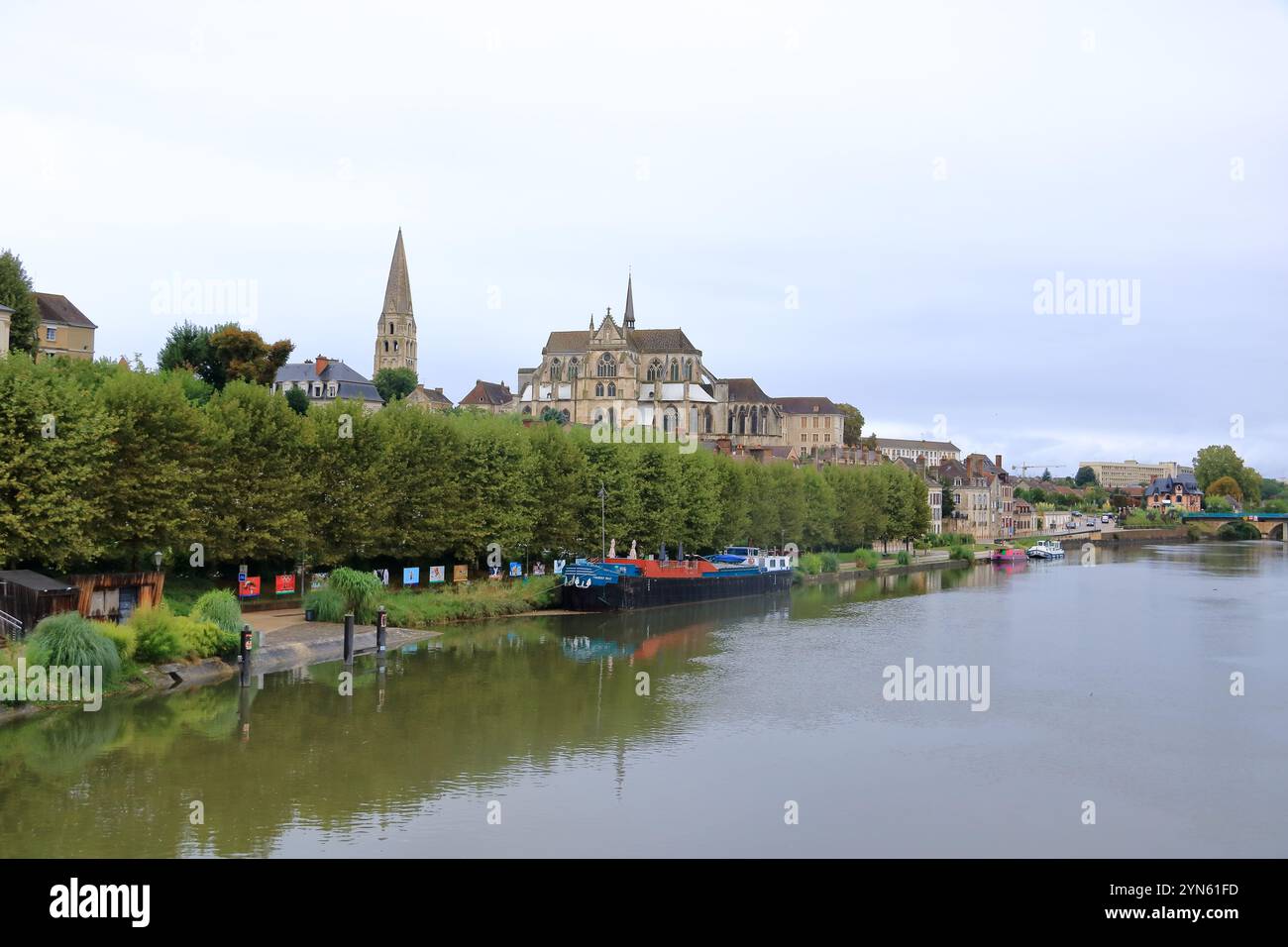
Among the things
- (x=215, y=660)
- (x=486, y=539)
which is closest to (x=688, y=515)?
(x=486, y=539)

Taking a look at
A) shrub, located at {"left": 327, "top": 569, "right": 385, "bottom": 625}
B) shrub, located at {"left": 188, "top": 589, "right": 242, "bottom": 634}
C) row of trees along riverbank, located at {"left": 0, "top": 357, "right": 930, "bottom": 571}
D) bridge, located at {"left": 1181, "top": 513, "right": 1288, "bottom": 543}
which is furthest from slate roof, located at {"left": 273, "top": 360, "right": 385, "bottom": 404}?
bridge, located at {"left": 1181, "top": 513, "right": 1288, "bottom": 543}

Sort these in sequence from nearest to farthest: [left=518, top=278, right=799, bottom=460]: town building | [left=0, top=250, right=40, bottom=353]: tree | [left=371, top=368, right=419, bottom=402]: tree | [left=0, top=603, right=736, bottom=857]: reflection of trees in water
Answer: [left=0, top=603, right=736, bottom=857]: reflection of trees in water
[left=0, top=250, right=40, bottom=353]: tree
[left=371, top=368, right=419, bottom=402]: tree
[left=518, top=278, right=799, bottom=460]: town building

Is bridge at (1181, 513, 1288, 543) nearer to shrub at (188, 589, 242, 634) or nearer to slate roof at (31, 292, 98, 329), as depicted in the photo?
slate roof at (31, 292, 98, 329)

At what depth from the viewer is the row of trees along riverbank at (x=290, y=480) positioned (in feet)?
128

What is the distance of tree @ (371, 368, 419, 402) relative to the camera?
151500 millimetres

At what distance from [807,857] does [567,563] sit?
45.4m

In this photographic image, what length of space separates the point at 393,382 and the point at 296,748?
127969 mm

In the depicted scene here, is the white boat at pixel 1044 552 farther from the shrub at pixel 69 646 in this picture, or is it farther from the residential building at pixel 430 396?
the shrub at pixel 69 646

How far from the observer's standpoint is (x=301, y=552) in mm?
51844

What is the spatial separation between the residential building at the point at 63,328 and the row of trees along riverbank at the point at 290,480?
3190 centimetres

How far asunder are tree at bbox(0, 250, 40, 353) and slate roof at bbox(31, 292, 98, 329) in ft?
55.4

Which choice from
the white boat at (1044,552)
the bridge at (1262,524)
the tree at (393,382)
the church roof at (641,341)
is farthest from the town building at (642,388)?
the bridge at (1262,524)

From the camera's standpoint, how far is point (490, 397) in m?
180
